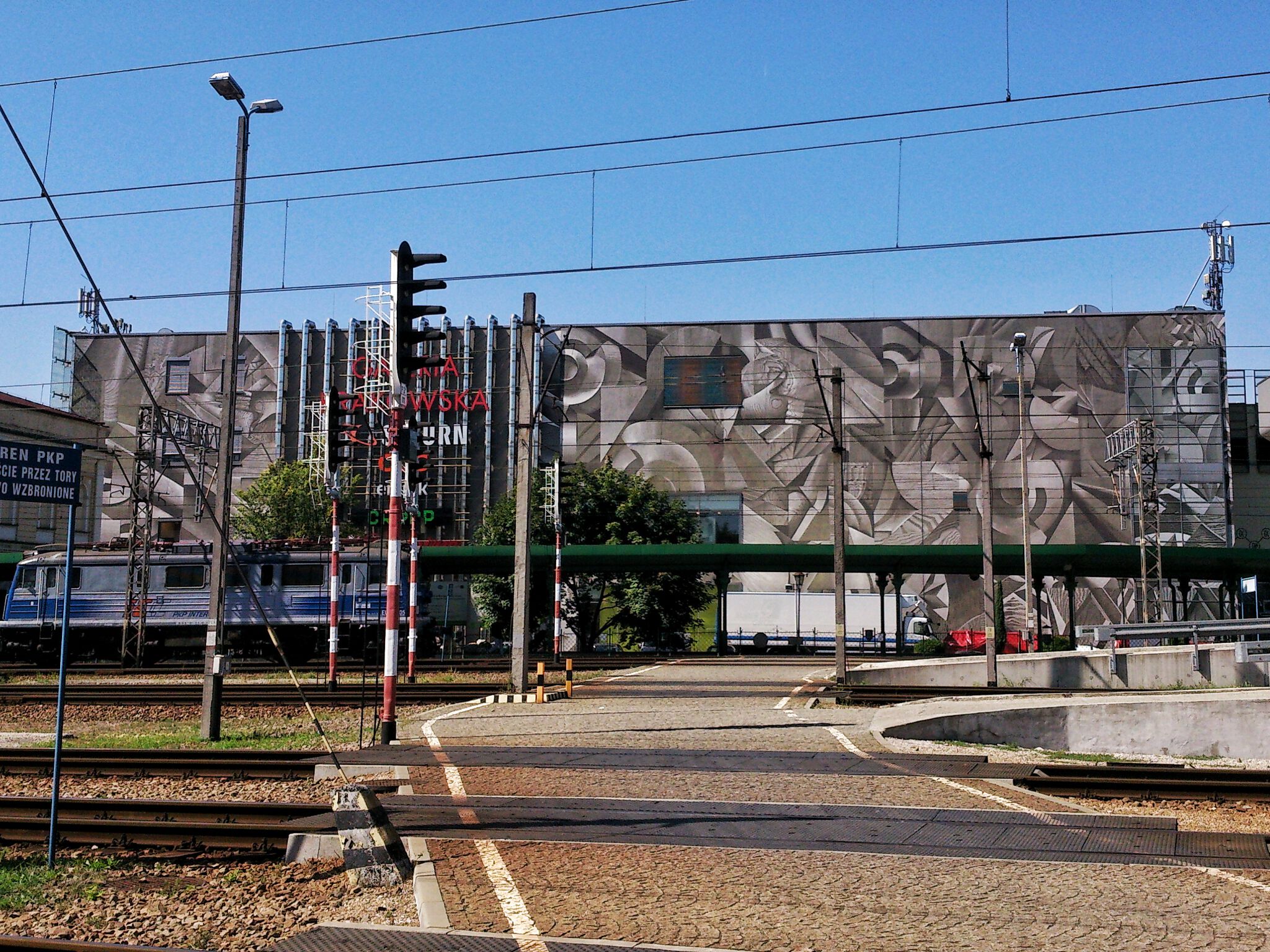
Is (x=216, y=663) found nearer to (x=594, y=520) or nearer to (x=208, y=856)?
(x=208, y=856)

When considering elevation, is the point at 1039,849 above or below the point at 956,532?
below

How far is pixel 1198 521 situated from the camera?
206ft

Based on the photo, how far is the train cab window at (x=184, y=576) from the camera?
41.1 metres

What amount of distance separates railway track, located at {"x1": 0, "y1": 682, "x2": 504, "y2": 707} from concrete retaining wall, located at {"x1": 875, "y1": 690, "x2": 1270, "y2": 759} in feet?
33.7

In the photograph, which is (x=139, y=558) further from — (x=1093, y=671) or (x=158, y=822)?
(x=158, y=822)

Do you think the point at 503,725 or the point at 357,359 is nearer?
the point at 503,725

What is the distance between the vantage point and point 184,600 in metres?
41.1

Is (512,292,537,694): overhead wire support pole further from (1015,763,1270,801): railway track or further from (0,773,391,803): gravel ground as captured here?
(1015,763,1270,801): railway track

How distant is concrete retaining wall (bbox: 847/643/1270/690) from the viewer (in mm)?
25984

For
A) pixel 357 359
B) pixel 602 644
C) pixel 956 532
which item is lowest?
pixel 602 644

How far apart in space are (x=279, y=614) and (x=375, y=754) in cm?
2831

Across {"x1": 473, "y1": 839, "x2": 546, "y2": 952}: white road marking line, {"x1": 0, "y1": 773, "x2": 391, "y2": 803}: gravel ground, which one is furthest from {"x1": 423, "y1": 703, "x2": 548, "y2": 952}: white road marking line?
{"x1": 0, "y1": 773, "x2": 391, "y2": 803}: gravel ground

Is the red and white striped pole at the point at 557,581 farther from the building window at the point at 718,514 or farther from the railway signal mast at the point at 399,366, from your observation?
the building window at the point at 718,514

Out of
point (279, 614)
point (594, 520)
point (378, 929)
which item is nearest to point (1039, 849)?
point (378, 929)
